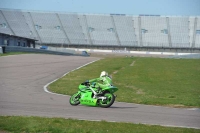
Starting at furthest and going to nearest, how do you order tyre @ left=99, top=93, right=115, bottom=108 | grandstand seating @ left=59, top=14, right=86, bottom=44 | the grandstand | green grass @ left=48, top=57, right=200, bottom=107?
grandstand seating @ left=59, top=14, right=86, bottom=44 → the grandstand → green grass @ left=48, top=57, right=200, bottom=107 → tyre @ left=99, top=93, right=115, bottom=108

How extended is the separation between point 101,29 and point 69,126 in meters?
75.9

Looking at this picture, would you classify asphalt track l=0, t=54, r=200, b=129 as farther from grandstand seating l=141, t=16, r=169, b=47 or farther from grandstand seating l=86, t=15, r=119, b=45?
grandstand seating l=86, t=15, r=119, b=45

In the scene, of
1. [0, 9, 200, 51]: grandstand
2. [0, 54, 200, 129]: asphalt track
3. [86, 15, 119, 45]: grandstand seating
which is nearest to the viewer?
[0, 54, 200, 129]: asphalt track

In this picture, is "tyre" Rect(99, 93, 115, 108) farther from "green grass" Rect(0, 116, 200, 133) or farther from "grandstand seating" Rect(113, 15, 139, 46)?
"grandstand seating" Rect(113, 15, 139, 46)

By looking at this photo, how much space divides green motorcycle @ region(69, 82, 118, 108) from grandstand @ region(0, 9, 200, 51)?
206ft

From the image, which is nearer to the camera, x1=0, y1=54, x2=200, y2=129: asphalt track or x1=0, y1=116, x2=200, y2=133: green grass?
x1=0, y1=116, x2=200, y2=133: green grass

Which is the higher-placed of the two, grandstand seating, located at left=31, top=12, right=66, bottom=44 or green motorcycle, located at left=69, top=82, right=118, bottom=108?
grandstand seating, located at left=31, top=12, right=66, bottom=44

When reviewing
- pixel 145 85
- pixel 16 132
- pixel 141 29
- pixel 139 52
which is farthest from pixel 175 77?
pixel 141 29

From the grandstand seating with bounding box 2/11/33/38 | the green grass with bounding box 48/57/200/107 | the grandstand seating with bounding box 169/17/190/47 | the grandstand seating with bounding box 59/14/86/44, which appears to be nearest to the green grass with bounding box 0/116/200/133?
the green grass with bounding box 48/57/200/107

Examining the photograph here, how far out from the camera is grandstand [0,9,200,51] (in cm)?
7806

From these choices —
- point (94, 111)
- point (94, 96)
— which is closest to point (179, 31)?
point (94, 96)

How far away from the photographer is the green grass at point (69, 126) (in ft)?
28.0

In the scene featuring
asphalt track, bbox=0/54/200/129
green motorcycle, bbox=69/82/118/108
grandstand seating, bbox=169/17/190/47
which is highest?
grandstand seating, bbox=169/17/190/47

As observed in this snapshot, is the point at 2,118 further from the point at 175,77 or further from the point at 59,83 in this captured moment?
the point at 175,77
